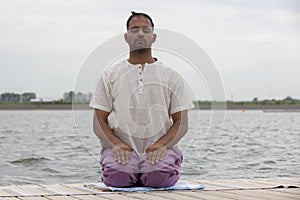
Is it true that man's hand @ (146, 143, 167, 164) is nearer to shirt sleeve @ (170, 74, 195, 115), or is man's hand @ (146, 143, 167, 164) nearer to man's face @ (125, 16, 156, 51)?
shirt sleeve @ (170, 74, 195, 115)

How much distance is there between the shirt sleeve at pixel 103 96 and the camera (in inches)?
205

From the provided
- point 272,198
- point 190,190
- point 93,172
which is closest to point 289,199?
point 272,198

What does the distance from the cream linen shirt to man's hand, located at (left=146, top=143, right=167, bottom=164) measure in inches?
3.1

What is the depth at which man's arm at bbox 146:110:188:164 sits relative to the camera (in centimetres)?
510

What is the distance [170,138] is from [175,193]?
40 cm

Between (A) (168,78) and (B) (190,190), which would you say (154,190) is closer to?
(B) (190,190)

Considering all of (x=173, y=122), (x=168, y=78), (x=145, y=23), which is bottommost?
(x=173, y=122)

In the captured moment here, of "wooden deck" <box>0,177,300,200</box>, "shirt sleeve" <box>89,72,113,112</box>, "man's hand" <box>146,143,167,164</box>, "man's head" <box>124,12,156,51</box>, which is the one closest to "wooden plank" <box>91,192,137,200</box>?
"wooden deck" <box>0,177,300,200</box>

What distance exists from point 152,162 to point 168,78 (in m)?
0.63

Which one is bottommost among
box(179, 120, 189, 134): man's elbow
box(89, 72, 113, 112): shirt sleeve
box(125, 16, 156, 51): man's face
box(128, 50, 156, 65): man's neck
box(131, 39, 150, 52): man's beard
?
box(179, 120, 189, 134): man's elbow

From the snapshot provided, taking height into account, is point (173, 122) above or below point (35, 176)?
above

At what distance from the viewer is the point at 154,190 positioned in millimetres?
5090

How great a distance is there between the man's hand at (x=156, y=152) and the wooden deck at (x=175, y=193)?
0.80ft

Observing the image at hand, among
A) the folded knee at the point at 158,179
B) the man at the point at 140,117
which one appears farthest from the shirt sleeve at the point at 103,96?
the folded knee at the point at 158,179
